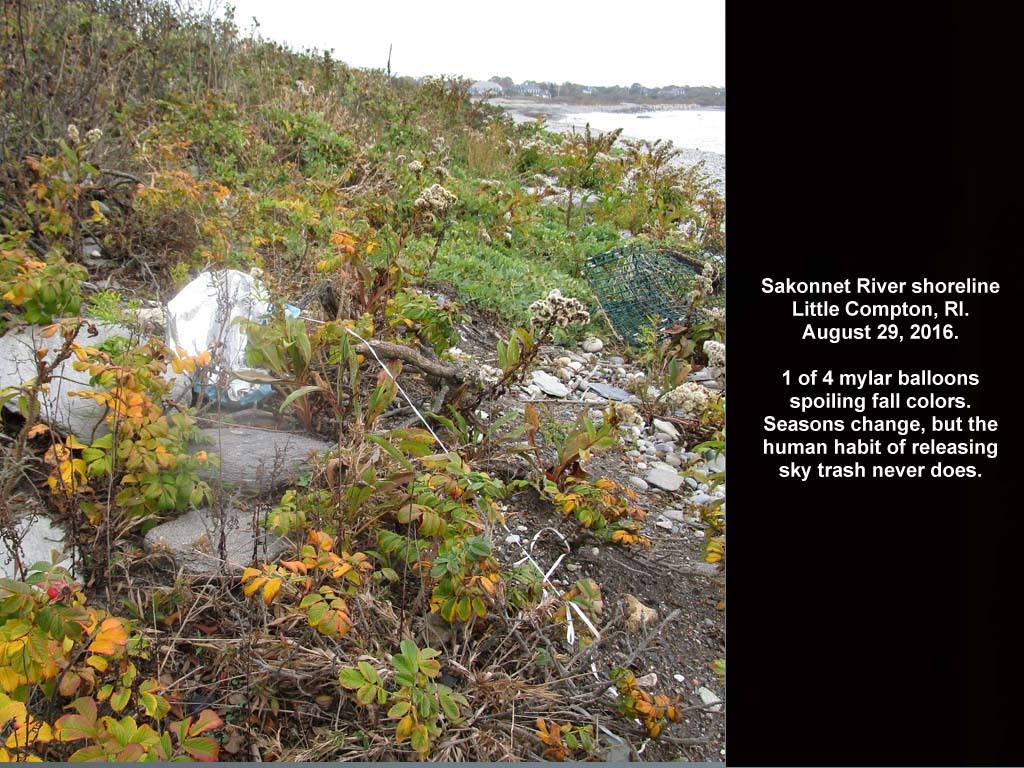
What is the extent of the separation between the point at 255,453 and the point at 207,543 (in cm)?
48

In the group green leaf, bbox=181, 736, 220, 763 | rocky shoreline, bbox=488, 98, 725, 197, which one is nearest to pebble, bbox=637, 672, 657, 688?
green leaf, bbox=181, 736, 220, 763

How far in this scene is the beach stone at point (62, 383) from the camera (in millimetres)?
2457

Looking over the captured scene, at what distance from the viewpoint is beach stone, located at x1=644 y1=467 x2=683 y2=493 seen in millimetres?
3197

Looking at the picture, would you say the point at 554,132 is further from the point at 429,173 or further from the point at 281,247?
the point at 281,247

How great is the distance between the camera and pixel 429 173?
582 centimetres

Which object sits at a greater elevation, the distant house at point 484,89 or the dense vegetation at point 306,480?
the distant house at point 484,89

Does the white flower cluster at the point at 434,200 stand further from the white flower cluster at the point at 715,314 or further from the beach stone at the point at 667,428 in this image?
the white flower cluster at the point at 715,314

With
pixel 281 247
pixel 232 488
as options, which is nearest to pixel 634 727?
pixel 232 488

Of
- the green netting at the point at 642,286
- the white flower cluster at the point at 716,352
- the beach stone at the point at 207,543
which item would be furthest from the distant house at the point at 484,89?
the beach stone at the point at 207,543

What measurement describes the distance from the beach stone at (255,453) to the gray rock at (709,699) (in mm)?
1390

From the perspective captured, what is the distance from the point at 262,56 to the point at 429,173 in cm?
362

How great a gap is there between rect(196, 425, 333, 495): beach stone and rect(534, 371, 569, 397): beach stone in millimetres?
1274

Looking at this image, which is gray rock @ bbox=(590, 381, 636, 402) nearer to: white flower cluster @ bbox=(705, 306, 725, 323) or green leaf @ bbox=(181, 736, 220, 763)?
white flower cluster @ bbox=(705, 306, 725, 323)
